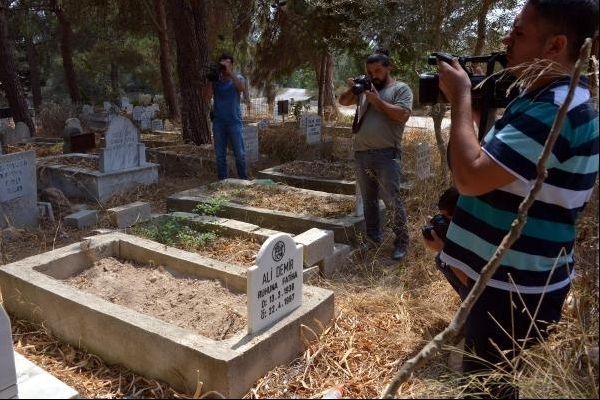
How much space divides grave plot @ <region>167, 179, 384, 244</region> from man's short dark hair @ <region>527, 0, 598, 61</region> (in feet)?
10.4

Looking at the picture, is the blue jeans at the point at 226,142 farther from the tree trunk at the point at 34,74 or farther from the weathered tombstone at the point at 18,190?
the tree trunk at the point at 34,74

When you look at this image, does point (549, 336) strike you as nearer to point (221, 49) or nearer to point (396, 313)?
point (396, 313)

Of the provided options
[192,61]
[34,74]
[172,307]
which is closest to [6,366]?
[172,307]

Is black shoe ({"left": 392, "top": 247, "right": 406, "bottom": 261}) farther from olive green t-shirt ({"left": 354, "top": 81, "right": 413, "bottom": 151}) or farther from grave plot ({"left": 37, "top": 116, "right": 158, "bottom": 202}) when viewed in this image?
grave plot ({"left": 37, "top": 116, "right": 158, "bottom": 202})

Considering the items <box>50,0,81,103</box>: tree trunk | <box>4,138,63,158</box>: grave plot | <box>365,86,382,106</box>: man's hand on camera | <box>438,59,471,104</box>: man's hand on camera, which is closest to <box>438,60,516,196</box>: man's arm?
<box>438,59,471,104</box>: man's hand on camera

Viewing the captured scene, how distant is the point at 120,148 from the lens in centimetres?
689

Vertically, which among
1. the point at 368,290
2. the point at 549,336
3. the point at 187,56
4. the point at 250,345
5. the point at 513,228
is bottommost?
the point at 368,290

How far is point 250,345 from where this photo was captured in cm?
236

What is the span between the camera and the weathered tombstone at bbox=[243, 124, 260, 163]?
8508mm

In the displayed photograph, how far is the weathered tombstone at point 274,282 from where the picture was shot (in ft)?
7.98

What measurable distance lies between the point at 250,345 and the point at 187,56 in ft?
26.2

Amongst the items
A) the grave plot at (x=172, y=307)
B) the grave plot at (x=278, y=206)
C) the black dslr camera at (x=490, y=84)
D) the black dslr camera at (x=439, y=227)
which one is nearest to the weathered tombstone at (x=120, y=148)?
the grave plot at (x=278, y=206)

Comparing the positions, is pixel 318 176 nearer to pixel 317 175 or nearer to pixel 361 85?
pixel 317 175

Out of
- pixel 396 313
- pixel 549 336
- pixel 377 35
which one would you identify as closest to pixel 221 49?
pixel 377 35
